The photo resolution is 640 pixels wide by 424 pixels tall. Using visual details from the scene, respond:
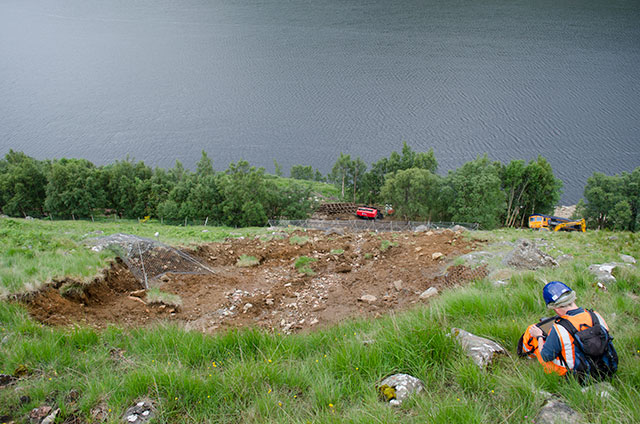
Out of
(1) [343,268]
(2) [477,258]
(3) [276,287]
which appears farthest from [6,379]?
(2) [477,258]

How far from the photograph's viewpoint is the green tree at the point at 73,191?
127 ft

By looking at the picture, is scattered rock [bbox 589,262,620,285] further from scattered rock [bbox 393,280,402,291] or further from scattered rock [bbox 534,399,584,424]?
scattered rock [bbox 534,399,584,424]

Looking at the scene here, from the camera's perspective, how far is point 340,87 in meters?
86.3

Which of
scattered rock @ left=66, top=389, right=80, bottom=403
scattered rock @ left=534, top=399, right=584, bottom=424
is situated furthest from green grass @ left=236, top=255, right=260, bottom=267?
scattered rock @ left=534, top=399, right=584, bottom=424

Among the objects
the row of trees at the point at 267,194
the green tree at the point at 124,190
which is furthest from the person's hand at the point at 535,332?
the green tree at the point at 124,190

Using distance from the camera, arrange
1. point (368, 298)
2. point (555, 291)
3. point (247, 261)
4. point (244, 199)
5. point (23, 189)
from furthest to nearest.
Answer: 1. point (23, 189)
2. point (244, 199)
3. point (247, 261)
4. point (368, 298)
5. point (555, 291)

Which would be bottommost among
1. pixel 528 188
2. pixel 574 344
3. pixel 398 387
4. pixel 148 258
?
pixel 528 188

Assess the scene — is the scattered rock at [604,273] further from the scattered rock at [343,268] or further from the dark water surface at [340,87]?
the dark water surface at [340,87]

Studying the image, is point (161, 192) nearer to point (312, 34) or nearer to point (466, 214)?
point (466, 214)

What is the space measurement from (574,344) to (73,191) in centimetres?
4451

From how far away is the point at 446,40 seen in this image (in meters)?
116

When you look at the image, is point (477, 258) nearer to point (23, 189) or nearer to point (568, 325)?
point (568, 325)

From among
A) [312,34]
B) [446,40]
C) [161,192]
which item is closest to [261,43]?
[312,34]

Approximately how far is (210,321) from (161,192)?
35.6 meters
